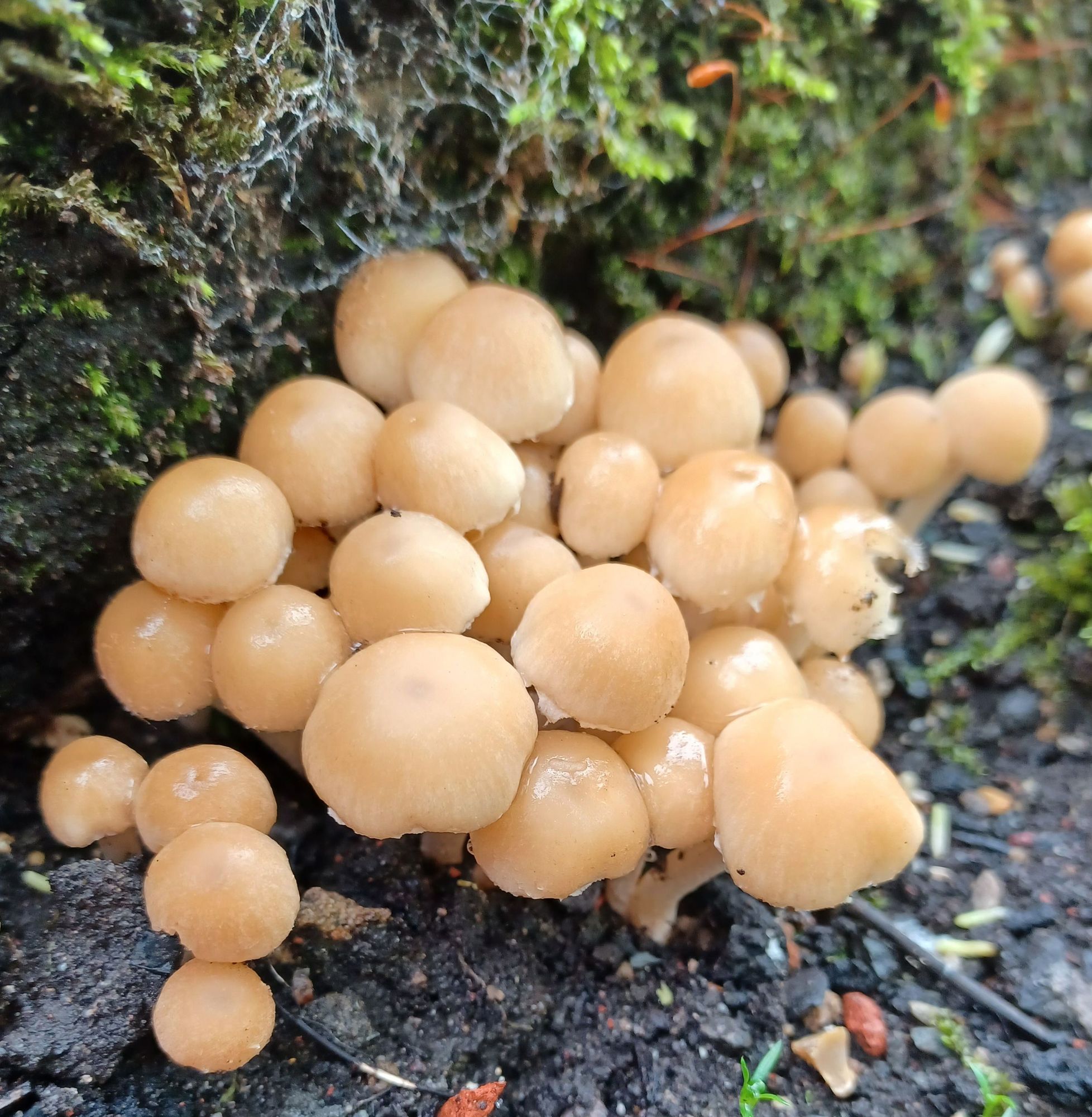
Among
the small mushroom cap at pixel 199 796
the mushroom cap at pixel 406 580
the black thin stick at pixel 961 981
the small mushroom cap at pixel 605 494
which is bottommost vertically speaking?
the black thin stick at pixel 961 981

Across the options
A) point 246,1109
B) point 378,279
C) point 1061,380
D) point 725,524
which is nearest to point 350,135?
point 378,279

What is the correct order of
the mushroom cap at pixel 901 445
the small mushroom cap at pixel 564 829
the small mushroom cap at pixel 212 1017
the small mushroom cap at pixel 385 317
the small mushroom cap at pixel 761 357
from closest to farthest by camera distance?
the small mushroom cap at pixel 212 1017 → the small mushroom cap at pixel 564 829 → the small mushroom cap at pixel 385 317 → the mushroom cap at pixel 901 445 → the small mushroom cap at pixel 761 357

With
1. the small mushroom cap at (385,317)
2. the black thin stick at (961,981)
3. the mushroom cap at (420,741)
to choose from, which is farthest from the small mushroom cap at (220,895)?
the black thin stick at (961,981)

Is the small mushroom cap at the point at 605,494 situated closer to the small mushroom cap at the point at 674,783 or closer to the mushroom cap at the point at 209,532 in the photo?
the small mushroom cap at the point at 674,783

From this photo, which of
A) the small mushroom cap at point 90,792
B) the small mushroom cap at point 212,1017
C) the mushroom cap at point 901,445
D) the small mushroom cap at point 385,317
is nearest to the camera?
the small mushroom cap at point 212,1017

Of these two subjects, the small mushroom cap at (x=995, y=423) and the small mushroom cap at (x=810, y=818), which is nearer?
the small mushroom cap at (x=810, y=818)

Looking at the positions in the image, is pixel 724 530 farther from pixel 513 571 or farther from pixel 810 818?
pixel 810 818

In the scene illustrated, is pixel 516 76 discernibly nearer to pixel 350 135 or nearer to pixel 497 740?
pixel 350 135

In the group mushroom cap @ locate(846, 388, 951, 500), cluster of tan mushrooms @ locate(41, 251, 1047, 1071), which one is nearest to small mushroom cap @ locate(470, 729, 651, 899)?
cluster of tan mushrooms @ locate(41, 251, 1047, 1071)
